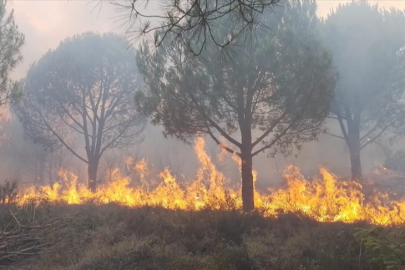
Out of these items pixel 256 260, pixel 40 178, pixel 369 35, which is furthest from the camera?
pixel 40 178

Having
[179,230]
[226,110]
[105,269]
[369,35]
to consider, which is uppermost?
[369,35]

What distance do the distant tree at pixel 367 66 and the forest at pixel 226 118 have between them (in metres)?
0.06

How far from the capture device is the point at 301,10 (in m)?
12.3

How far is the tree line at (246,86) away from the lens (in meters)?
9.04

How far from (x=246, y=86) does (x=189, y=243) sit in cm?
492

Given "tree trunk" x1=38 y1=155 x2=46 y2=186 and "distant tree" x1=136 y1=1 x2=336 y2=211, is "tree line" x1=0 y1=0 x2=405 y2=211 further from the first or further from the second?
"tree trunk" x1=38 y1=155 x2=46 y2=186

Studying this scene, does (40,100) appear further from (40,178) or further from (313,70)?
(313,70)

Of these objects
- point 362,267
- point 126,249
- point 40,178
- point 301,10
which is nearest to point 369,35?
point 301,10

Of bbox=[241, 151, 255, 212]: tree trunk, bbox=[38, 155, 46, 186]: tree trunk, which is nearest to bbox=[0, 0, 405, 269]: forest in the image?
bbox=[241, 151, 255, 212]: tree trunk

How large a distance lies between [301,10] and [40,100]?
43.7 ft

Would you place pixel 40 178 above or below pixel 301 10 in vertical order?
below

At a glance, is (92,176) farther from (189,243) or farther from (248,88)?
(189,243)

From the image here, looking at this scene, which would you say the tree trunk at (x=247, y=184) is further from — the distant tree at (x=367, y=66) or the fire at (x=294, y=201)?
the distant tree at (x=367, y=66)

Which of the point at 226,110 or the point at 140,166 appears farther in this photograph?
the point at 140,166
